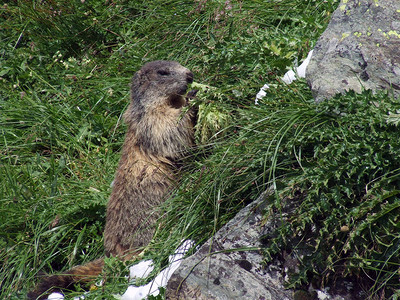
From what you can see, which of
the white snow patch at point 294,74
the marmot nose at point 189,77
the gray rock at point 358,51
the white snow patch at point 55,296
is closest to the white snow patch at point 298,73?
the white snow patch at point 294,74

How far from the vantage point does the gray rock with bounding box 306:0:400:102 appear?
3941mm

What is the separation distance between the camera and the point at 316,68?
4105 millimetres

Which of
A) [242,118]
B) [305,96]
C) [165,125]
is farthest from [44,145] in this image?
[305,96]

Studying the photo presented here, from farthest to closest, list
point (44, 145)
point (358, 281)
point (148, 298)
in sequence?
point (44, 145), point (148, 298), point (358, 281)

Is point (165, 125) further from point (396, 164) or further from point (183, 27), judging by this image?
point (396, 164)

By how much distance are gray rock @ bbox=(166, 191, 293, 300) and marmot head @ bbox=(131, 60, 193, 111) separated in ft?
7.52

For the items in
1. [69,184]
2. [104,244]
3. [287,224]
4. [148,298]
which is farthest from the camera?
[69,184]

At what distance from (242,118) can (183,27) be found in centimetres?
286

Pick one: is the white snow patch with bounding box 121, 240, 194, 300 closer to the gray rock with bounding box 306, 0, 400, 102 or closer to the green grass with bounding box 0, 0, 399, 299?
the green grass with bounding box 0, 0, 399, 299

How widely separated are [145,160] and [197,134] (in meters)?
0.75

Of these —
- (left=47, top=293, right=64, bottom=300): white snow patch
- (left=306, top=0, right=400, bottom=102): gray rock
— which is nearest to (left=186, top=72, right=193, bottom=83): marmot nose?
(left=306, top=0, right=400, bottom=102): gray rock

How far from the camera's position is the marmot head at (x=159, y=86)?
5672 mm

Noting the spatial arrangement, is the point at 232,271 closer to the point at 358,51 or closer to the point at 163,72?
the point at 358,51

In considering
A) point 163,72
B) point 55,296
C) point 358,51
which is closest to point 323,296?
point 358,51
